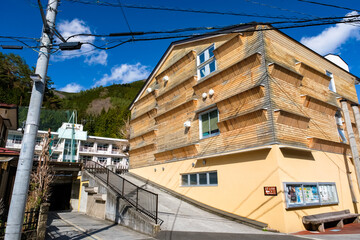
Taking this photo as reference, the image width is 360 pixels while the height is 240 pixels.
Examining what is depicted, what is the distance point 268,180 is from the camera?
9773 mm

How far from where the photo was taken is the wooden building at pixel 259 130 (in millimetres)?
9969

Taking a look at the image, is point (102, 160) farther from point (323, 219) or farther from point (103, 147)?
point (323, 219)

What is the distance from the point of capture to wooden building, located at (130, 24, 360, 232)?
9.97 meters

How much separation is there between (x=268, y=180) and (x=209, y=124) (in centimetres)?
518

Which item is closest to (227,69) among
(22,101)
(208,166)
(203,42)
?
(203,42)

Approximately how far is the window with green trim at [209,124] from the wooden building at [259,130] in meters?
0.07

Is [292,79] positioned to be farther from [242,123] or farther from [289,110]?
[242,123]

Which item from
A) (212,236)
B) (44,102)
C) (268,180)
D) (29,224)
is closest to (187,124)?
(268,180)

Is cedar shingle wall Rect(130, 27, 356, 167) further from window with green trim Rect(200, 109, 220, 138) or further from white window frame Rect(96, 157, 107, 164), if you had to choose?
white window frame Rect(96, 157, 107, 164)

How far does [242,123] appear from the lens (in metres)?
11.5

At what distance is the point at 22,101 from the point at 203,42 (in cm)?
5656

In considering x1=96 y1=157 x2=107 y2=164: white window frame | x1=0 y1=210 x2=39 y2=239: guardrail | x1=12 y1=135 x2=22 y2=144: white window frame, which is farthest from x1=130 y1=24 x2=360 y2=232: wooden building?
x1=12 y1=135 x2=22 y2=144: white window frame

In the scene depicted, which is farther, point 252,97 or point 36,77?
point 252,97

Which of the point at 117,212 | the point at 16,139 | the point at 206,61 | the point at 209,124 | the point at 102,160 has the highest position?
the point at 16,139
